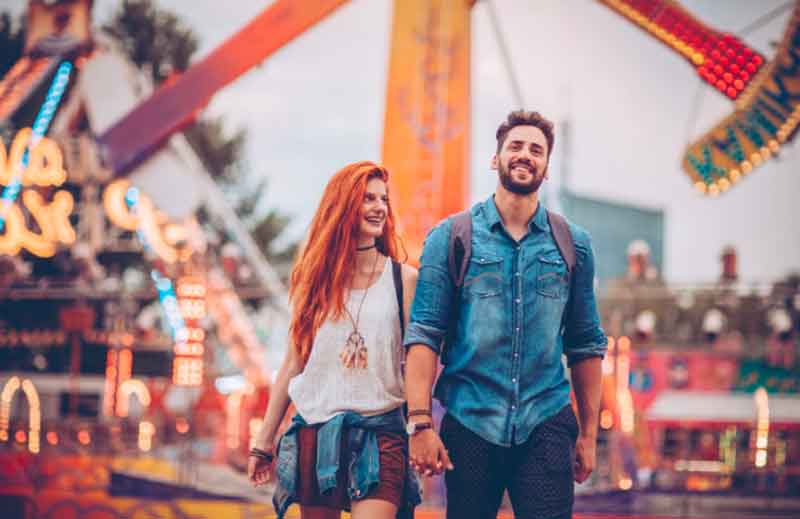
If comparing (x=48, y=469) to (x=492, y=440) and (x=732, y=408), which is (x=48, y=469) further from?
(x=732, y=408)

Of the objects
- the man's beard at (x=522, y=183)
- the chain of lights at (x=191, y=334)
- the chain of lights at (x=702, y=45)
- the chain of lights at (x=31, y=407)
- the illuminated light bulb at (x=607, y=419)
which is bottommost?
the chain of lights at (x=31, y=407)

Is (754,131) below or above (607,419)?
above

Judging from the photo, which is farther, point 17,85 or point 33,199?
point 33,199

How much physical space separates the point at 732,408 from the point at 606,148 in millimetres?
6940

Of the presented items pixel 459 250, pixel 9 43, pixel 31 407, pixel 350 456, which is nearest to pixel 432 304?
pixel 459 250

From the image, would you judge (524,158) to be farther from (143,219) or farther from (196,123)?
(196,123)

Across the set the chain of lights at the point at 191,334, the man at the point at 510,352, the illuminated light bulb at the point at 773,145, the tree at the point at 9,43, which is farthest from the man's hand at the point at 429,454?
the tree at the point at 9,43

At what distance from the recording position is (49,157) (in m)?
17.3

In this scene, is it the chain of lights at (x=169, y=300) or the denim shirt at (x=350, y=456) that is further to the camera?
the chain of lights at (x=169, y=300)

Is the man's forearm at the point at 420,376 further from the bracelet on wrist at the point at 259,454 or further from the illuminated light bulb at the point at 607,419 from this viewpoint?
the illuminated light bulb at the point at 607,419

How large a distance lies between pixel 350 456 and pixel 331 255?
25.1 inches

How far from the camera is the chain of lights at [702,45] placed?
34.7 ft

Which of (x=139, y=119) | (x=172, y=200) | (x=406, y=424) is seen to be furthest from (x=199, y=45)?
(x=406, y=424)

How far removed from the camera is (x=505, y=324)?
3.33m
